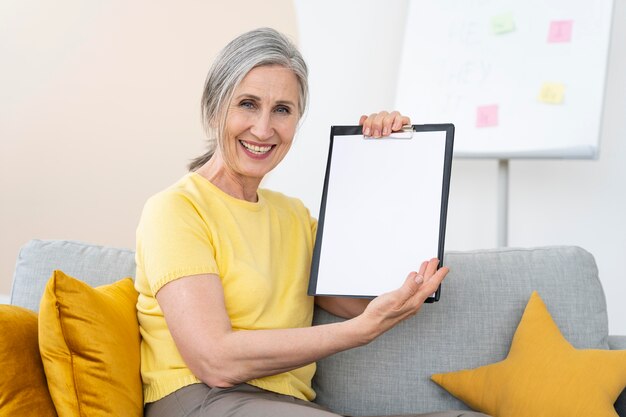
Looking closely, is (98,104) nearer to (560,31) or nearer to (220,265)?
(560,31)

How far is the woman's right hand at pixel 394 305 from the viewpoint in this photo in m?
1.50

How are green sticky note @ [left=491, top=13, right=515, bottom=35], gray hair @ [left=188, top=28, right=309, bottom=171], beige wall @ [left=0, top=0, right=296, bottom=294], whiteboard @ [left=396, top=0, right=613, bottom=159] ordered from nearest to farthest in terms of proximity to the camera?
1. gray hair @ [left=188, top=28, right=309, bottom=171]
2. whiteboard @ [left=396, top=0, right=613, bottom=159]
3. green sticky note @ [left=491, top=13, right=515, bottom=35]
4. beige wall @ [left=0, top=0, right=296, bottom=294]

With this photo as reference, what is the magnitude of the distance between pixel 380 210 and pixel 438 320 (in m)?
0.33

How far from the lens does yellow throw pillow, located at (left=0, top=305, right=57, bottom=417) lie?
139 centimetres

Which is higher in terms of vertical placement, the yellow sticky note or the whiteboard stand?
the yellow sticky note

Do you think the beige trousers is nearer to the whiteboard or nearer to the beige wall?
the whiteboard

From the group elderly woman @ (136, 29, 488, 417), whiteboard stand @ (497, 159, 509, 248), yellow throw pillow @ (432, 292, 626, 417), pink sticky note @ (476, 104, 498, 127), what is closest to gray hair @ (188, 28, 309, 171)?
elderly woman @ (136, 29, 488, 417)

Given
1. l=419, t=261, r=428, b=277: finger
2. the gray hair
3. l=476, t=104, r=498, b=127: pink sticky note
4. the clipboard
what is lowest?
l=419, t=261, r=428, b=277: finger

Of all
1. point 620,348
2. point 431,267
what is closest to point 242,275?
point 431,267

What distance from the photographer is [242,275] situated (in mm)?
1670

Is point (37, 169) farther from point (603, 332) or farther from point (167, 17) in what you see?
point (603, 332)

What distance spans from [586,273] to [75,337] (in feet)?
3.97

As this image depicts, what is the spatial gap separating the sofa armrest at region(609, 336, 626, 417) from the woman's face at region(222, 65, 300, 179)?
36.4 inches

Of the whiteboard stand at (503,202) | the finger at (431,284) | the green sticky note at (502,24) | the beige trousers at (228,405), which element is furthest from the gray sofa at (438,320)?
the green sticky note at (502,24)
